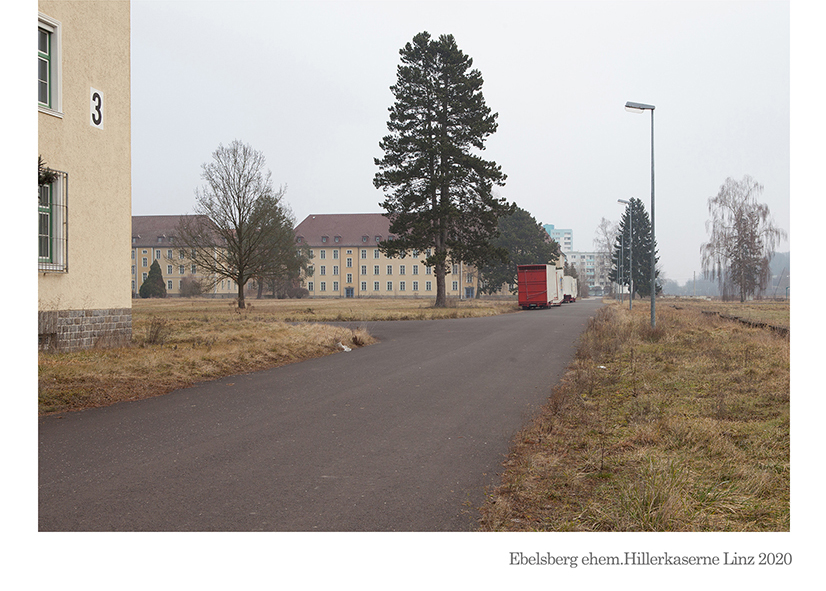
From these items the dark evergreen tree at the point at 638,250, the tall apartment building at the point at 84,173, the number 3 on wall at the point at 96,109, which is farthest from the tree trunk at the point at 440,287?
the dark evergreen tree at the point at 638,250

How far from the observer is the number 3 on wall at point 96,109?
13.3 metres

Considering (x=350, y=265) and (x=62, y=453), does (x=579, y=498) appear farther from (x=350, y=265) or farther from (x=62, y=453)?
(x=350, y=265)

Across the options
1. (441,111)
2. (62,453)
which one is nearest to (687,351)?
(62,453)

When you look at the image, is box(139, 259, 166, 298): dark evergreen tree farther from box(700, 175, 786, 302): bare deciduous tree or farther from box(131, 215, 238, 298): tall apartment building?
box(700, 175, 786, 302): bare deciduous tree

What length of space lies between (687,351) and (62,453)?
12668 millimetres

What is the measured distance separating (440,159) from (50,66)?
3395cm

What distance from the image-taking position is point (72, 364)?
408 inches

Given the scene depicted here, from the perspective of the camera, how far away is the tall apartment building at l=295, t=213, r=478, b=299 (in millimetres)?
107125

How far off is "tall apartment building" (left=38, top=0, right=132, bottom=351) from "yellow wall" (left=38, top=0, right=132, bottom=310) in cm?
2

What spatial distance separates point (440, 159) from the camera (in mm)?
44406

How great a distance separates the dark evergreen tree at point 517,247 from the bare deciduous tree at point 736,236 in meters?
27.8

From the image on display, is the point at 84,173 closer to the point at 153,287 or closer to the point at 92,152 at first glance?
the point at 92,152

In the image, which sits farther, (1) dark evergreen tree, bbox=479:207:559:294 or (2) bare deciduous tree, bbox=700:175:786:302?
(1) dark evergreen tree, bbox=479:207:559:294

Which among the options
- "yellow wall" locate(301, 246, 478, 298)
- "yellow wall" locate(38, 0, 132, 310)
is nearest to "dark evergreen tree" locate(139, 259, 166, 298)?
"yellow wall" locate(301, 246, 478, 298)
